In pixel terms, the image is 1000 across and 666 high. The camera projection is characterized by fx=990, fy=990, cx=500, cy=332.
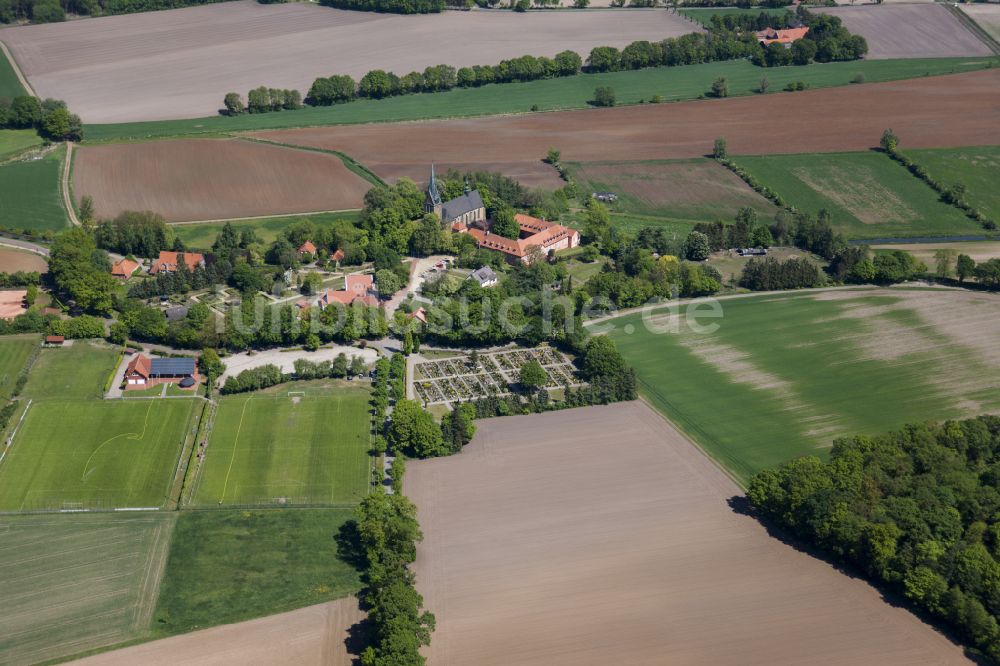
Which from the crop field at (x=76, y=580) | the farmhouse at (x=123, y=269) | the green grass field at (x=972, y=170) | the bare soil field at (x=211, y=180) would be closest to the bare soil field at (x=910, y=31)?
the green grass field at (x=972, y=170)

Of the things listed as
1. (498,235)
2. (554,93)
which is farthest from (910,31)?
(498,235)

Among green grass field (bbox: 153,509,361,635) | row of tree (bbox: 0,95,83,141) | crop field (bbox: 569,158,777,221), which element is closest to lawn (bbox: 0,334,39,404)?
green grass field (bbox: 153,509,361,635)

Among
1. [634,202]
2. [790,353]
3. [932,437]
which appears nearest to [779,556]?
[932,437]

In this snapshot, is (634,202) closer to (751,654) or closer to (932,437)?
(932,437)

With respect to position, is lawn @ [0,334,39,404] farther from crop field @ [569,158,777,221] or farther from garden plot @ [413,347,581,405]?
crop field @ [569,158,777,221]

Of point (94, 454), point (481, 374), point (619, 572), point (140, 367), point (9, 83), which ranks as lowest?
point (619, 572)

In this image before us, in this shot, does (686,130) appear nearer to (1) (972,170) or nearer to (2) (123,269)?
(1) (972,170)
